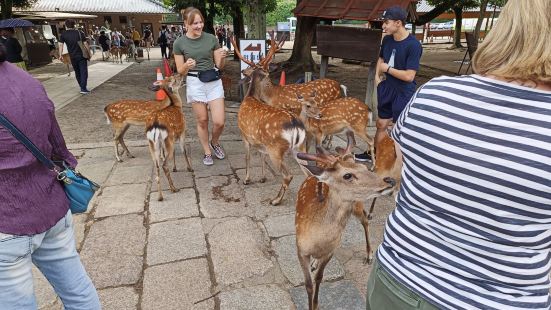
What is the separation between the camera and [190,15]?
4.27m

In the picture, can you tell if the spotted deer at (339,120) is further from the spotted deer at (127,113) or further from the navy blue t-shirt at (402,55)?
the spotted deer at (127,113)

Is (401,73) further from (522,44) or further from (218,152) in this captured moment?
(522,44)

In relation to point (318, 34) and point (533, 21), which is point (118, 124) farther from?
point (533, 21)

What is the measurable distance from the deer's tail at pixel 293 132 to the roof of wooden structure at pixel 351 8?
3.08 meters

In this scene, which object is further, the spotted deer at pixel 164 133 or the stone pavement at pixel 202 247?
the spotted deer at pixel 164 133

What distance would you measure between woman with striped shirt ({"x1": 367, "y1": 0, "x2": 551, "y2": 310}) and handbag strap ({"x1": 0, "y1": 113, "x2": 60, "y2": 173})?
133 cm

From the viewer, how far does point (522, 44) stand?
0.90 meters

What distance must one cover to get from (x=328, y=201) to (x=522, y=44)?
60.9 inches

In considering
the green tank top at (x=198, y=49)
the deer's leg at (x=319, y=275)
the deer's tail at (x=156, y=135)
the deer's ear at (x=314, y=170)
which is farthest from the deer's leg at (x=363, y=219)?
the green tank top at (x=198, y=49)

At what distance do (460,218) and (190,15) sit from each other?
3972 millimetres

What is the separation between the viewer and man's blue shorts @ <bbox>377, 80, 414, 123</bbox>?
3.92 metres

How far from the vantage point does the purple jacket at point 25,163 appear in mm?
1400

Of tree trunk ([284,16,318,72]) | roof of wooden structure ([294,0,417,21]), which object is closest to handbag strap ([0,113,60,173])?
roof of wooden structure ([294,0,417,21])

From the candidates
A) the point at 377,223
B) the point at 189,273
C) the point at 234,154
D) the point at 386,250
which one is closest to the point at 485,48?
the point at 386,250
